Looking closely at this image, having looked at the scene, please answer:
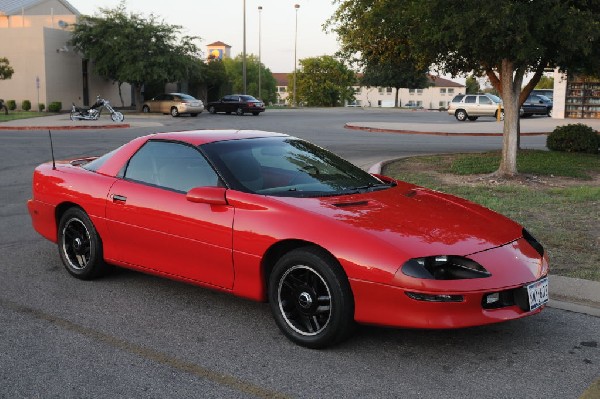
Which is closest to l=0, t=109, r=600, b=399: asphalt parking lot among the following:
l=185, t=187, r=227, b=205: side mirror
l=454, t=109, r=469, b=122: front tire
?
l=185, t=187, r=227, b=205: side mirror

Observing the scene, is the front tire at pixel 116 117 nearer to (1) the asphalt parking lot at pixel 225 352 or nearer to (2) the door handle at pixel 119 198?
(1) the asphalt parking lot at pixel 225 352

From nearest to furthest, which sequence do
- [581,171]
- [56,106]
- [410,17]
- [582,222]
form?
[582,222] < [410,17] < [581,171] < [56,106]

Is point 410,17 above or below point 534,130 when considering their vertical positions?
above

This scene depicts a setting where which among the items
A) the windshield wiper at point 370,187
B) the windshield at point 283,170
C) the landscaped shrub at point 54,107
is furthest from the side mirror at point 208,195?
the landscaped shrub at point 54,107

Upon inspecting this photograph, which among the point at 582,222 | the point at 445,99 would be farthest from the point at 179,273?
the point at 445,99

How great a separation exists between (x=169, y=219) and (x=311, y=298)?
1387 millimetres

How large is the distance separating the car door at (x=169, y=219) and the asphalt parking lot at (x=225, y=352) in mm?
356

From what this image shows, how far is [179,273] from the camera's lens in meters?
5.18

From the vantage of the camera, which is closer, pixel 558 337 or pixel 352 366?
pixel 352 366

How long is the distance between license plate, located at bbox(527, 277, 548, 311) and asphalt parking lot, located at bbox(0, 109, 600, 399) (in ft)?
1.04

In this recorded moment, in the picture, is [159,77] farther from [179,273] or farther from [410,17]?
[179,273]

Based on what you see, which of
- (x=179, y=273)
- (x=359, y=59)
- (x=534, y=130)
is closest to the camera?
(x=179, y=273)

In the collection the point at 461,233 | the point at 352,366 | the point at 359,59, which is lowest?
the point at 352,366

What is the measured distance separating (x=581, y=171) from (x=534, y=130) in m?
17.0
